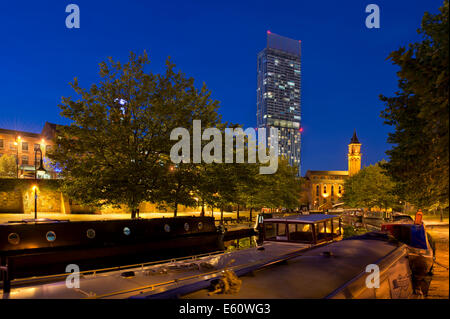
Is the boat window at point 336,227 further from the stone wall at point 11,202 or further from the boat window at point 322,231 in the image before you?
the stone wall at point 11,202

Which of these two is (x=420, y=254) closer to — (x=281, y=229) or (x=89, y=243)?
(x=281, y=229)

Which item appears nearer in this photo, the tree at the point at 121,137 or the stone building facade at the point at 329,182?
the tree at the point at 121,137

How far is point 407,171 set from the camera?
22.9 feet

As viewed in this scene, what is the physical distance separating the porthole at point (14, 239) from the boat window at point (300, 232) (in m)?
9.55

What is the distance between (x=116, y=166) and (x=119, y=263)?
6.97 m

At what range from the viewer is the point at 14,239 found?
912 cm

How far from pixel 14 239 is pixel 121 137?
8.93m

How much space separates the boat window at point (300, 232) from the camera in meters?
12.6

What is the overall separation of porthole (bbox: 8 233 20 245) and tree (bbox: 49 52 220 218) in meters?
7.06

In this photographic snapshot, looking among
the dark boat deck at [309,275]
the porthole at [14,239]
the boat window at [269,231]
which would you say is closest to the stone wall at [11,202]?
the porthole at [14,239]

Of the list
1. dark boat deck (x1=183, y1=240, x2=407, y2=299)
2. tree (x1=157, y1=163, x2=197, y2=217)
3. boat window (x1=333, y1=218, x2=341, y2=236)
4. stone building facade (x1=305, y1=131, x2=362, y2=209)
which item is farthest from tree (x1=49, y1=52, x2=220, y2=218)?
stone building facade (x1=305, y1=131, x2=362, y2=209)

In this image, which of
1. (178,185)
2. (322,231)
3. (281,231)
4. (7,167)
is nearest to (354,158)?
(7,167)

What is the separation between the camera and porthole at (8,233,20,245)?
9.04 m

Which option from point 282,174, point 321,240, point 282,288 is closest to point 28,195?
point 282,174
